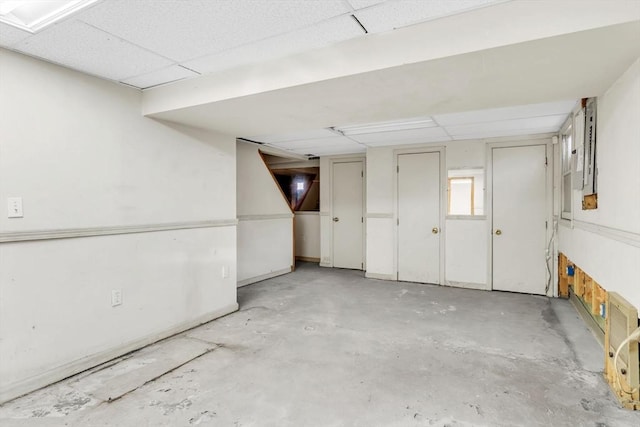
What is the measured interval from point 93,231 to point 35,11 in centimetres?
148

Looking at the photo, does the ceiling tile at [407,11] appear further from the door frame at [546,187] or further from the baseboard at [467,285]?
the baseboard at [467,285]

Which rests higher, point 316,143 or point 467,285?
point 316,143

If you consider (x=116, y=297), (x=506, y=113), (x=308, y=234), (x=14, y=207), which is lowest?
(x=116, y=297)

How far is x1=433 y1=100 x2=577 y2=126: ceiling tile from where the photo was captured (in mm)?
3240

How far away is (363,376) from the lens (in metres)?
2.42

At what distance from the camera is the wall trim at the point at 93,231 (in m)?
2.16

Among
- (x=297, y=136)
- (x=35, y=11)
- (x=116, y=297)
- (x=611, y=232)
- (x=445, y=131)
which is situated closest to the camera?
(x=35, y=11)

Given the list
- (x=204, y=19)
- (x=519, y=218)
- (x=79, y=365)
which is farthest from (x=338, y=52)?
(x=519, y=218)

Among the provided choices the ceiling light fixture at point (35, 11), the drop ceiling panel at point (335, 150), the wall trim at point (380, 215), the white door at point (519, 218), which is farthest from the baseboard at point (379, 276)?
the ceiling light fixture at point (35, 11)

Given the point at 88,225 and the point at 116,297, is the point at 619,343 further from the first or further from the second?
the point at 88,225

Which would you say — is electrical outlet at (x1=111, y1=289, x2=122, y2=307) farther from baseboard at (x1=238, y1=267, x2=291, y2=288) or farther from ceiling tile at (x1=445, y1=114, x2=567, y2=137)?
ceiling tile at (x1=445, y1=114, x2=567, y2=137)

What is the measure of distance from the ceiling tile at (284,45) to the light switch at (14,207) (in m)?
1.43

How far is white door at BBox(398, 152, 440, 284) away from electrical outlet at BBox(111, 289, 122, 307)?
13.3 ft

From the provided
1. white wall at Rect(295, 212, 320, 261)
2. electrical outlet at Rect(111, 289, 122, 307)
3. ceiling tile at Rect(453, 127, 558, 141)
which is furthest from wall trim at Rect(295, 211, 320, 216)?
electrical outlet at Rect(111, 289, 122, 307)
